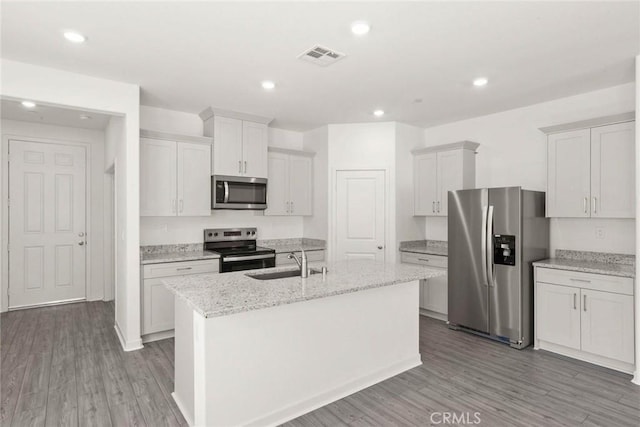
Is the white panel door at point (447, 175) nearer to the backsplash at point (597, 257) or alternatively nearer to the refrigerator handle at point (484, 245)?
the refrigerator handle at point (484, 245)

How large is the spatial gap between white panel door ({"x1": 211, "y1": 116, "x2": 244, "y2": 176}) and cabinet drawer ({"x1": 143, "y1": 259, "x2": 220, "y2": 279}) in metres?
1.13

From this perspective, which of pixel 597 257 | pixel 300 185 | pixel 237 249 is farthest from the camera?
pixel 300 185

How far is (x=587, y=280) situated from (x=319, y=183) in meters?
3.45

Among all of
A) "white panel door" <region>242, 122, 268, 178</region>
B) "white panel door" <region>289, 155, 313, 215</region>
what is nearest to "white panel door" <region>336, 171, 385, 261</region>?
"white panel door" <region>289, 155, 313, 215</region>

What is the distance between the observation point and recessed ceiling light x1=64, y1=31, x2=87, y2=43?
261 centimetres

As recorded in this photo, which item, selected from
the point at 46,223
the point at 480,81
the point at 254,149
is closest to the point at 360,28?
the point at 480,81

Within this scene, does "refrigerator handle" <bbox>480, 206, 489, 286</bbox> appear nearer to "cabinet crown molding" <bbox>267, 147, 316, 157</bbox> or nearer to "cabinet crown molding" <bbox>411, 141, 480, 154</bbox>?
"cabinet crown molding" <bbox>411, 141, 480, 154</bbox>

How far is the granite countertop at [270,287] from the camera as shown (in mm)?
2076

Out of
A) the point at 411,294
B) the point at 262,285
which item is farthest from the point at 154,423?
the point at 411,294

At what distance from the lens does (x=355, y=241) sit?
17.3 feet

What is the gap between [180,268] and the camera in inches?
159

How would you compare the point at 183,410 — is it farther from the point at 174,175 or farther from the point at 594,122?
the point at 594,122

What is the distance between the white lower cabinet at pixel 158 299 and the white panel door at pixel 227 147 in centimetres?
125

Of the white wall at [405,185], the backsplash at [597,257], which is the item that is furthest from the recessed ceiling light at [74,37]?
the backsplash at [597,257]
